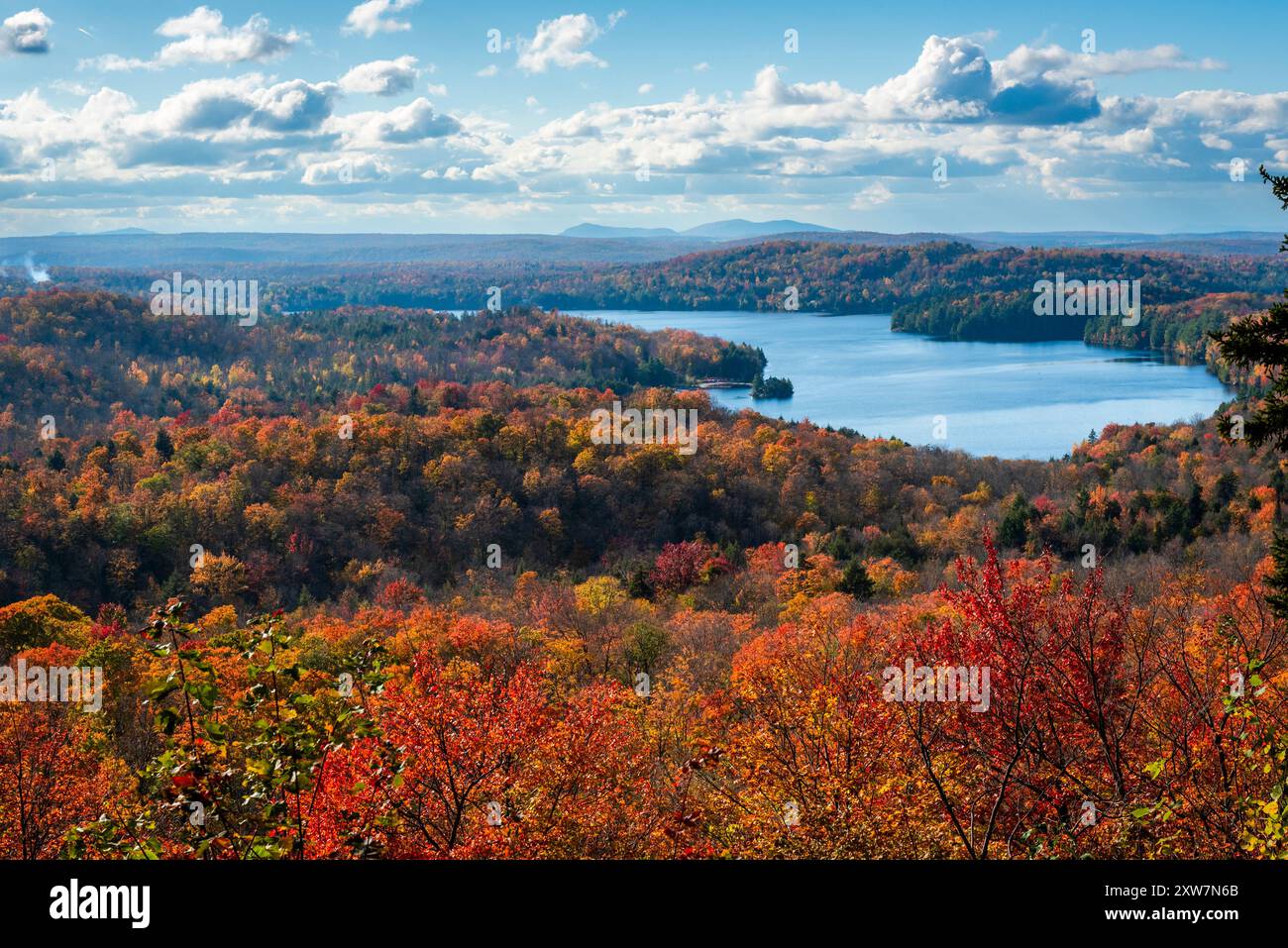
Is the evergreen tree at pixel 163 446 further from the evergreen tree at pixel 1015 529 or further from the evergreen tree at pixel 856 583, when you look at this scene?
the evergreen tree at pixel 1015 529

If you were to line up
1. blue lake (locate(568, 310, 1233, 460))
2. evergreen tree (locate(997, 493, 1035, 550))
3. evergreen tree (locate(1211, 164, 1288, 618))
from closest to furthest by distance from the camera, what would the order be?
evergreen tree (locate(1211, 164, 1288, 618))
evergreen tree (locate(997, 493, 1035, 550))
blue lake (locate(568, 310, 1233, 460))

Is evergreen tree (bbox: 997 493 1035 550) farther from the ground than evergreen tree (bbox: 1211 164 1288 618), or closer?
closer

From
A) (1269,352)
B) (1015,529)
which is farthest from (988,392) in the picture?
(1269,352)

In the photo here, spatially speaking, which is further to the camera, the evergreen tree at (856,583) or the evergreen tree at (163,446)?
the evergreen tree at (163,446)

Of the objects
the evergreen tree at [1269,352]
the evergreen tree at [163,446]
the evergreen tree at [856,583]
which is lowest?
the evergreen tree at [856,583]

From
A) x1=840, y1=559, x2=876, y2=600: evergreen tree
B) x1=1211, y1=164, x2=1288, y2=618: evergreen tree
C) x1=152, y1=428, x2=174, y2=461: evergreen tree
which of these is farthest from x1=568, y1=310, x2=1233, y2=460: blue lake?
x1=1211, y1=164, x2=1288, y2=618: evergreen tree

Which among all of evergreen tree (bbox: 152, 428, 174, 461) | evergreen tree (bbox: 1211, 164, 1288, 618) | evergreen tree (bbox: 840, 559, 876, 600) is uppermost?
evergreen tree (bbox: 1211, 164, 1288, 618)

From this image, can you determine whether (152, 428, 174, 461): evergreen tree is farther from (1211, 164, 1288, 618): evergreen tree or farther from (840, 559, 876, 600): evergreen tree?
(1211, 164, 1288, 618): evergreen tree

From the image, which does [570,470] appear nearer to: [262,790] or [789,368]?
[262,790]

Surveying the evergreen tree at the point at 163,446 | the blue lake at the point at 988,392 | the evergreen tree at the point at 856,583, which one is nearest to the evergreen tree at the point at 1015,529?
the evergreen tree at the point at 856,583

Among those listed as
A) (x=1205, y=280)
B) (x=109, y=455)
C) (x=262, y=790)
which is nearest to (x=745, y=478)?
(x=109, y=455)
